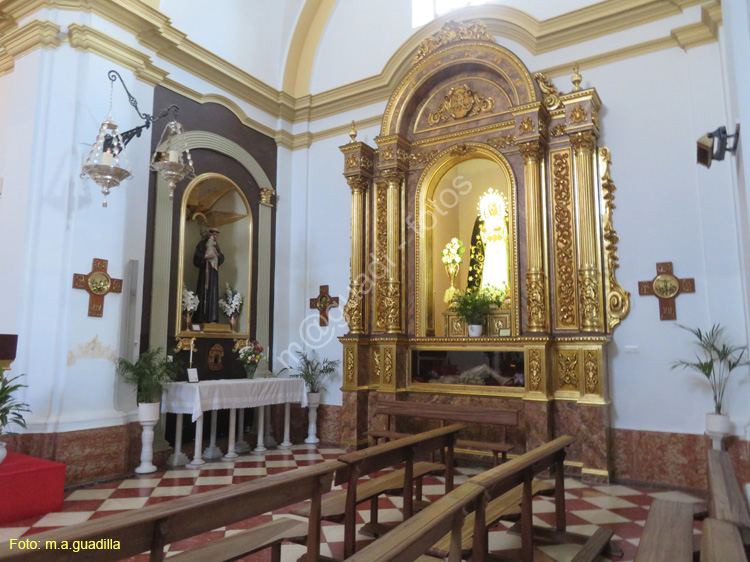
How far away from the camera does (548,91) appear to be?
7.10m

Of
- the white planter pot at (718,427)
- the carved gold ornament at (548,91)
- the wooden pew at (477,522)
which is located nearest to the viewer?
the wooden pew at (477,522)

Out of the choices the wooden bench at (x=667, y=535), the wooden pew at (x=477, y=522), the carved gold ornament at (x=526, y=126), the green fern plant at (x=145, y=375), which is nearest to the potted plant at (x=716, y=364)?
the wooden pew at (x=477, y=522)

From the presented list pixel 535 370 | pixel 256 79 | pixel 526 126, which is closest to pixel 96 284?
pixel 256 79

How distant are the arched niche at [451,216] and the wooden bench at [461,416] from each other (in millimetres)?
1237

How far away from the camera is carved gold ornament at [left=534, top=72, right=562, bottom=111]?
700 centimetres

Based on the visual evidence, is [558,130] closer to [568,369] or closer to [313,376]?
[568,369]

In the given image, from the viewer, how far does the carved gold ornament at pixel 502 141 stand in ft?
23.9

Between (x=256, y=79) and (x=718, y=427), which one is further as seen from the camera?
(x=256, y=79)

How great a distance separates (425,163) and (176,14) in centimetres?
400

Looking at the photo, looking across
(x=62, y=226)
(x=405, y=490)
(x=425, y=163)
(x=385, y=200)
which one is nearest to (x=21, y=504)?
(x=62, y=226)

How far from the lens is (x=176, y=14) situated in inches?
301

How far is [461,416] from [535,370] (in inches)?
40.8

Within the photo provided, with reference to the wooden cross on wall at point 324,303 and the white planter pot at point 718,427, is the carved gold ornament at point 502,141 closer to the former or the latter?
the wooden cross on wall at point 324,303

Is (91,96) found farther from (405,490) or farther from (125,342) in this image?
(405,490)
